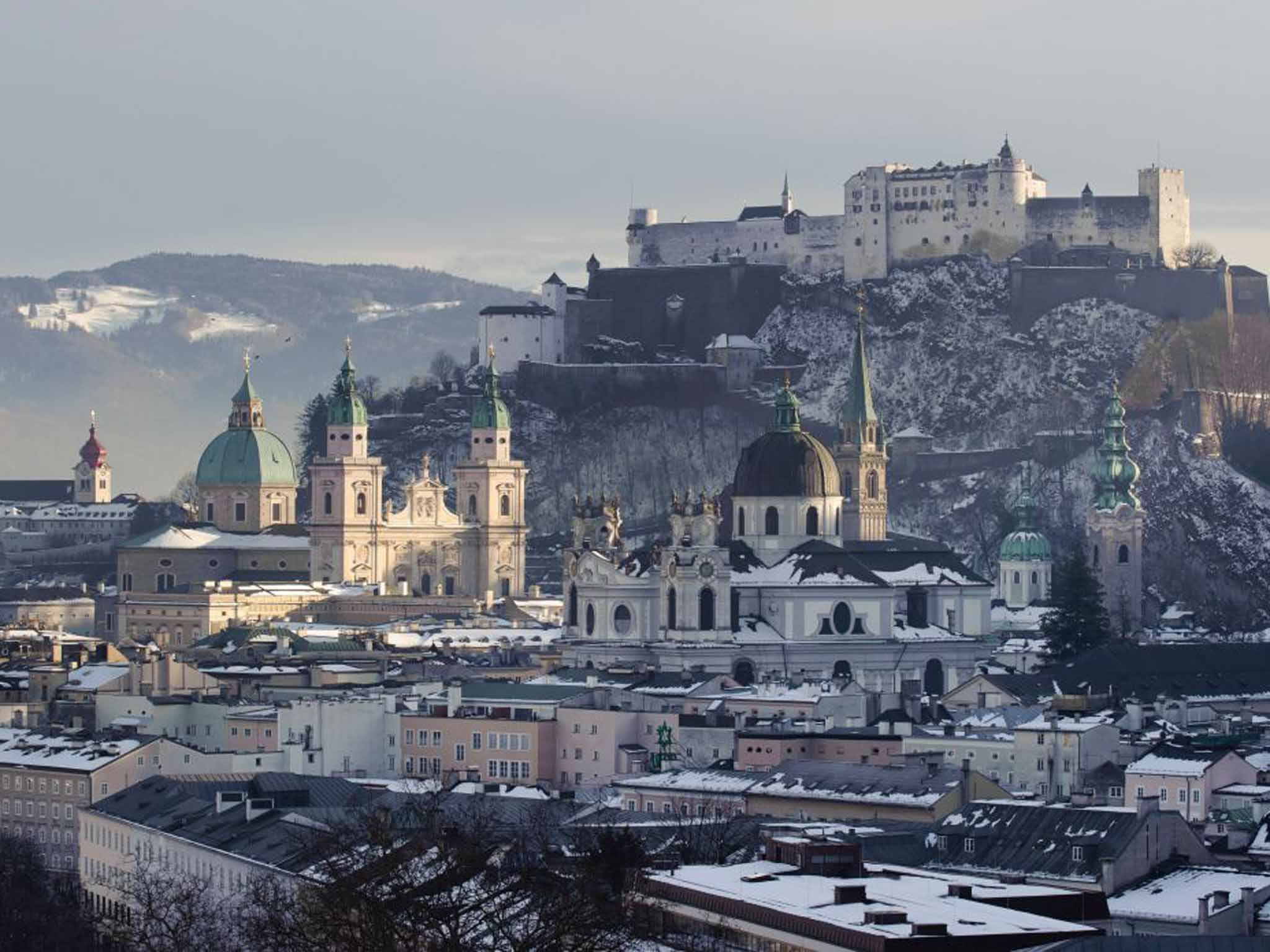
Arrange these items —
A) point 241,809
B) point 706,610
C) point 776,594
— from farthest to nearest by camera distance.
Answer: point 776,594 < point 706,610 < point 241,809

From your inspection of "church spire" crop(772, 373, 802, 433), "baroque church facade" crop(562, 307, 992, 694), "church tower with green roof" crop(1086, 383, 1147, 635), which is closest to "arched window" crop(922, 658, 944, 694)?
"baroque church facade" crop(562, 307, 992, 694)

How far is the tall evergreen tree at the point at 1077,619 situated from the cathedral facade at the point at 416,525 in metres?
32.9

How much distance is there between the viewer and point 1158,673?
119 metres

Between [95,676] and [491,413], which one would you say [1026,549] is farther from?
[95,676]

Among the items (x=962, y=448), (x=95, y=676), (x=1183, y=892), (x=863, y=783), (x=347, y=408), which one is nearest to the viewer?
(x=1183, y=892)

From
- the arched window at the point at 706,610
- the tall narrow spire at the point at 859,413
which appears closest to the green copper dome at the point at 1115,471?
the tall narrow spire at the point at 859,413

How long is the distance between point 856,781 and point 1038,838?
13374 mm

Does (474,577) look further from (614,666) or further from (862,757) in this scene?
(862,757)

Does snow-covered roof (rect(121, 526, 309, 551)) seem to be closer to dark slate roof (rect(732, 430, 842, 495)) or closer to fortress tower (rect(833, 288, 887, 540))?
fortress tower (rect(833, 288, 887, 540))

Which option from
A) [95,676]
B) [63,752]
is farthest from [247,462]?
[63,752]

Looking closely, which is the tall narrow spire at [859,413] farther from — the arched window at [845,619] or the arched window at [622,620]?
the arched window at [622,620]

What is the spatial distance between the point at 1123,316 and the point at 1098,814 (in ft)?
413

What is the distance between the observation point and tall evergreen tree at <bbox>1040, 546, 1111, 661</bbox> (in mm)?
138125

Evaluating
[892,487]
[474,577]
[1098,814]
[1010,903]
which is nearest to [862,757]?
[1098,814]
